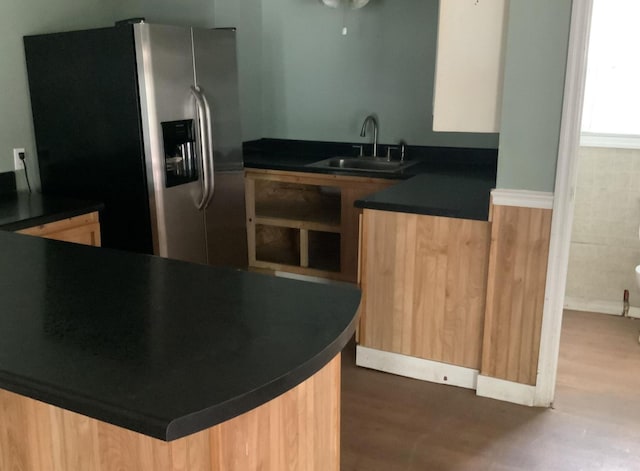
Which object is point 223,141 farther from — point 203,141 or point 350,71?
point 350,71

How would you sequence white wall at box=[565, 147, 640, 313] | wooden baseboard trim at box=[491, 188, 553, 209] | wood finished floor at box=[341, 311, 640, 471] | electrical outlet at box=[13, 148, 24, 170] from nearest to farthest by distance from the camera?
wood finished floor at box=[341, 311, 640, 471] < wooden baseboard trim at box=[491, 188, 553, 209] < electrical outlet at box=[13, 148, 24, 170] < white wall at box=[565, 147, 640, 313]

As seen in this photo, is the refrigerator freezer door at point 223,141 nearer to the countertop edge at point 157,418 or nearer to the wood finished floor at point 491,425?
the wood finished floor at point 491,425

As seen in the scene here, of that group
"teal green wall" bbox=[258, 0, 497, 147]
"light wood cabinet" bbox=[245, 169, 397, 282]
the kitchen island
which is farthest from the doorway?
the kitchen island

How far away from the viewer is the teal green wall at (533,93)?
2.33 metres

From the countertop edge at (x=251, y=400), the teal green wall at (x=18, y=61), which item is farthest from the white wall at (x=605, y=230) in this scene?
the teal green wall at (x=18, y=61)

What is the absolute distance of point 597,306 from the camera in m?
3.76

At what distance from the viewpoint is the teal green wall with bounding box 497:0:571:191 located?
7.66 ft

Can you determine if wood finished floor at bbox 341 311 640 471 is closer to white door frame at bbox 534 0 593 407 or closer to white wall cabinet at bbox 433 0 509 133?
white door frame at bbox 534 0 593 407

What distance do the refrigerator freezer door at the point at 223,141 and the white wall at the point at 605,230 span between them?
2.09 m

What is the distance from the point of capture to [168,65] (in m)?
2.90

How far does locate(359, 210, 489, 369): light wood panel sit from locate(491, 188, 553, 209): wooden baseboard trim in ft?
0.50

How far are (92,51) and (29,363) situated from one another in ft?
7.06

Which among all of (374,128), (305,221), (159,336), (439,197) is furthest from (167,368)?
(374,128)

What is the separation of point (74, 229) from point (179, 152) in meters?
0.67
